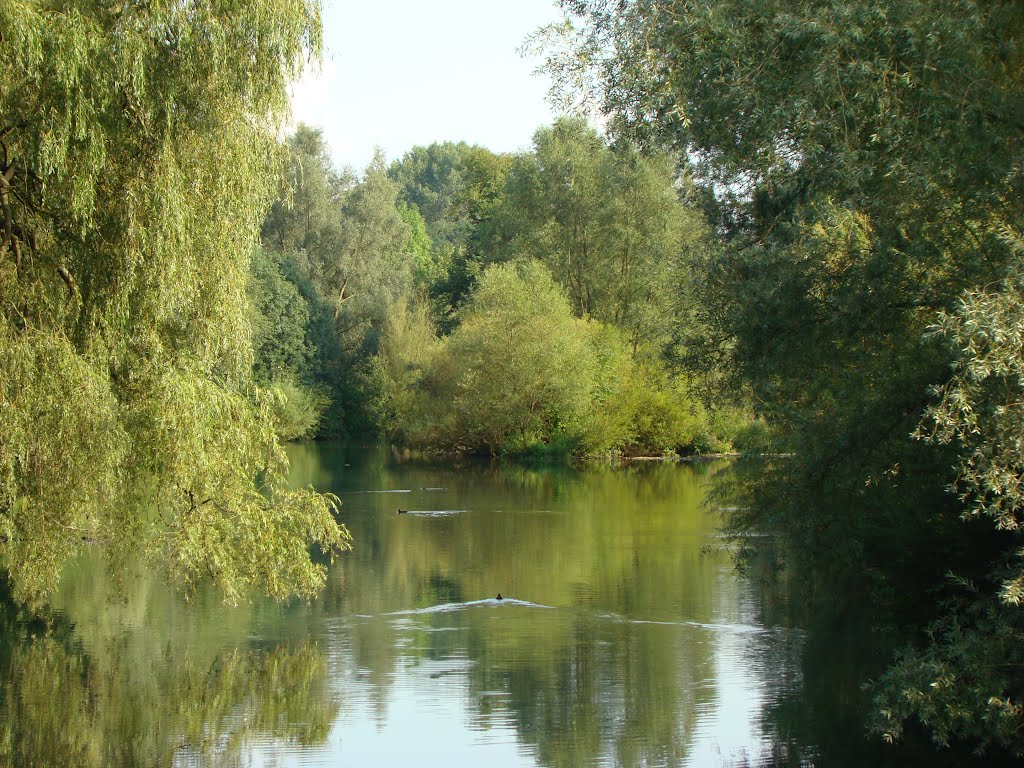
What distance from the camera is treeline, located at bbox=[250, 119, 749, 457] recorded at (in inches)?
1633

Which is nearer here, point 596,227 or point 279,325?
point 596,227

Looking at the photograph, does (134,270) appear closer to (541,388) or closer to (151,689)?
(151,689)

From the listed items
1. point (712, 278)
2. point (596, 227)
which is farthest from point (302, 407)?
point (712, 278)

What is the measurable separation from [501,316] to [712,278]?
28247 millimetres

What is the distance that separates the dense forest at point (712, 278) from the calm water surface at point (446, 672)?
131 cm

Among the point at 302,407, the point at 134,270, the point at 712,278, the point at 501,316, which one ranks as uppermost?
the point at 501,316

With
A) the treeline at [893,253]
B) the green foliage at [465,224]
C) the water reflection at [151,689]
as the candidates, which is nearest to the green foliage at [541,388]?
the green foliage at [465,224]

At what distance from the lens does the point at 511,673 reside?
1318 cm

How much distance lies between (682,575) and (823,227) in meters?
8.98

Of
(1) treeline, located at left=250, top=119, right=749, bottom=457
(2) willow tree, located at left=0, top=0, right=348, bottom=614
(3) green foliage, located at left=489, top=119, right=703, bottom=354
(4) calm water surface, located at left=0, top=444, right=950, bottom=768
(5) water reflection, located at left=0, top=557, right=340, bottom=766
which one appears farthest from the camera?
(3) green foliage, located at left=489, top=119, right=703, bottom=354

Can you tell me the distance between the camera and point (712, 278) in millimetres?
13117

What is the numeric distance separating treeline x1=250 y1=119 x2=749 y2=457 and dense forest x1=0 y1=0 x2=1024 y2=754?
80.5 ft

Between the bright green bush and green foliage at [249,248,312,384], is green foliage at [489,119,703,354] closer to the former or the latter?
green foliage at [249,248,312,384]

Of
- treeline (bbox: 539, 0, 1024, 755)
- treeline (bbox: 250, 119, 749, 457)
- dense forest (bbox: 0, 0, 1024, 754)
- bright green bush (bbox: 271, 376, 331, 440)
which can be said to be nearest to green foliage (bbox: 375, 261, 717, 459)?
treeline (bbox: 250, 119, 749, 457)
